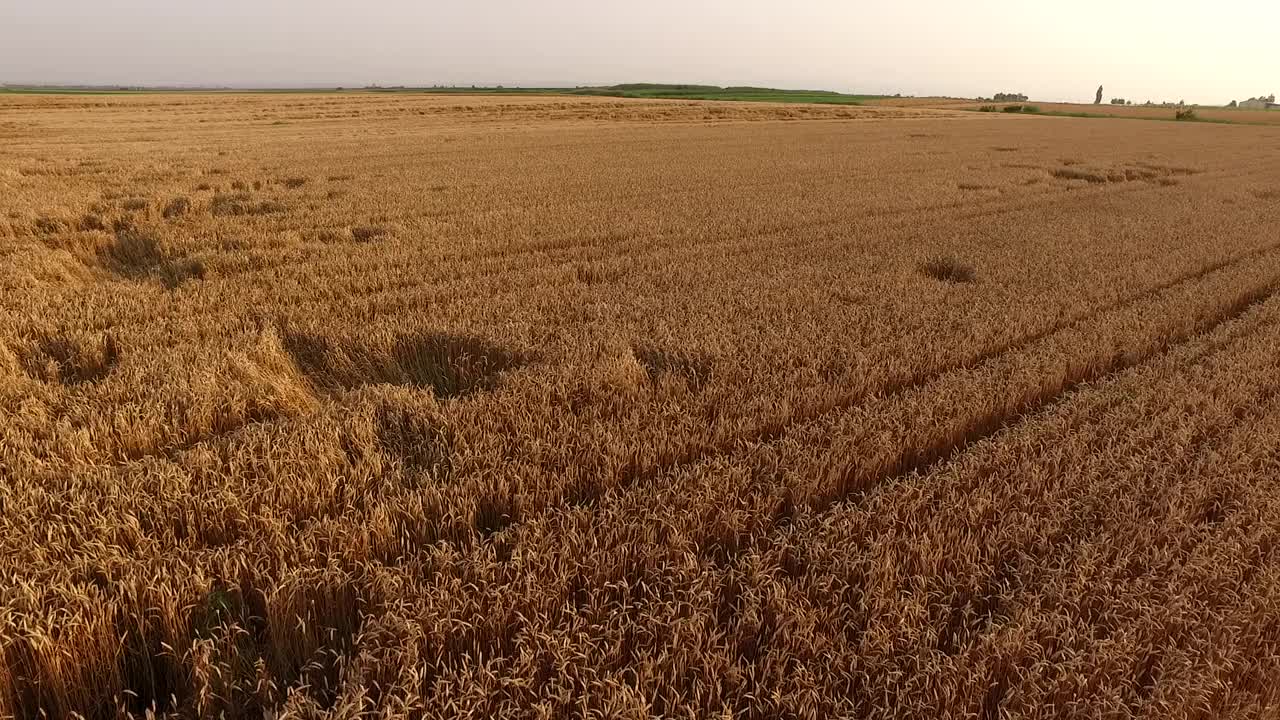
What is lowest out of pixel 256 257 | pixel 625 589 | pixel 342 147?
pixel 625 589

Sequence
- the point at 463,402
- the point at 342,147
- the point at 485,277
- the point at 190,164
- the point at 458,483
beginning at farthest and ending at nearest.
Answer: the point at 342,147, the point at 190,164, the point at 485,277, the point at 463,402, the point at 458,483

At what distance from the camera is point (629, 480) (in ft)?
12.0

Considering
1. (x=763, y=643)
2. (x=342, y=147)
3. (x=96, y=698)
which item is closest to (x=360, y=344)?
(x=96, y=698)

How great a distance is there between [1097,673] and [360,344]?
495 centimetres

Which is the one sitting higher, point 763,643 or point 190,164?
point 190,164

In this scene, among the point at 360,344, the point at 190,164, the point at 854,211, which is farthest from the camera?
the point at 190,164

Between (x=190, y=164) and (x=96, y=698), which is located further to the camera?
(x=190, y=164)

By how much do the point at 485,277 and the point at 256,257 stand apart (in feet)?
8.74

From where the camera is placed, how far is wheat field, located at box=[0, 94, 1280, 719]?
2.40 m

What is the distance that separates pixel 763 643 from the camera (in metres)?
2.59

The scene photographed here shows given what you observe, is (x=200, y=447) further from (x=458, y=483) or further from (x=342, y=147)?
(x=342, y=147)

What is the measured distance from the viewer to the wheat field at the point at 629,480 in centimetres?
240

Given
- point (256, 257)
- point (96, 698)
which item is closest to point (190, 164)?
point (256, 257)

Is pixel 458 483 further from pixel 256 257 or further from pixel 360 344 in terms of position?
pixel 256 257
